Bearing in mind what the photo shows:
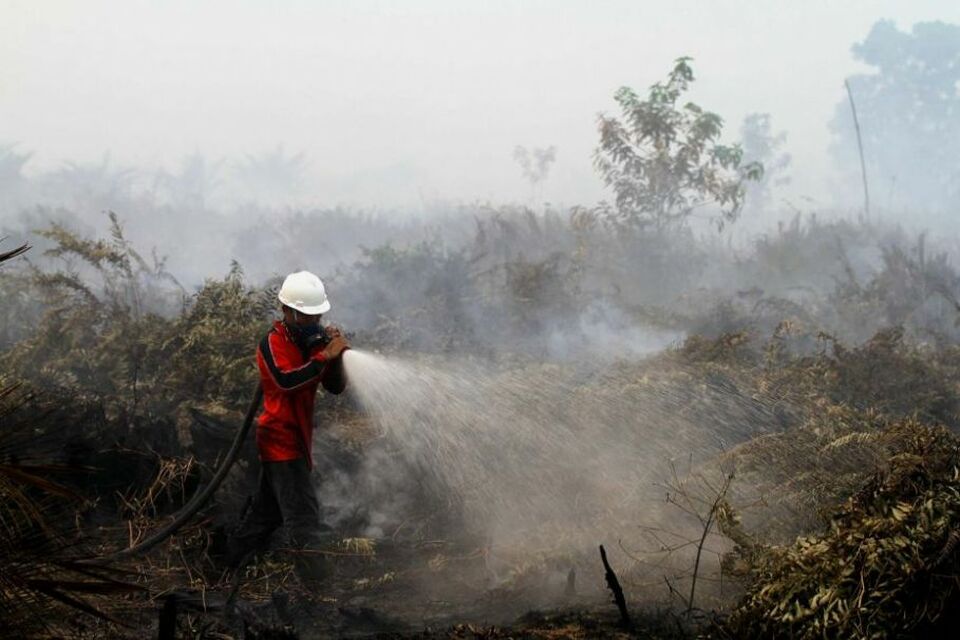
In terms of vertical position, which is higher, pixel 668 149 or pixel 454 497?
pixel 668 149

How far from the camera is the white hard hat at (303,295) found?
4633mm

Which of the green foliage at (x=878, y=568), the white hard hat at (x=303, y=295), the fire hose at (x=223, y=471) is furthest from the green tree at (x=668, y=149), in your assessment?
the green foliage at (x=878, y=568)

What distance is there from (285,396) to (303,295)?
586mm

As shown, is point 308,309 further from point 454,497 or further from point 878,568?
point 878,568

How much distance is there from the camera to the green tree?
13.9 m

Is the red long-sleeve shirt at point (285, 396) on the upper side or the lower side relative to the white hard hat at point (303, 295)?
lower

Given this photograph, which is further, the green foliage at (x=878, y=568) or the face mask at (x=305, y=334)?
the face mask at (x=305, y=334)

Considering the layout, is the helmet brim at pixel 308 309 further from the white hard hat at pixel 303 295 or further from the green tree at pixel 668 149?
the green tree at pixel 668 149

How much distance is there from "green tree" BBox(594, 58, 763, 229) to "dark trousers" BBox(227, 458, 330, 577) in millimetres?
10526

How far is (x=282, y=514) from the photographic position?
481cm

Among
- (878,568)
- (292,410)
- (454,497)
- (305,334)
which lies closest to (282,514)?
(292,410)

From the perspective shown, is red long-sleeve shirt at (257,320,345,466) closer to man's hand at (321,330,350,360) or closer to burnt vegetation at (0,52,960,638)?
man's hand at (321,330,350,360)

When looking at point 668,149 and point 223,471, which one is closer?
point 223,471

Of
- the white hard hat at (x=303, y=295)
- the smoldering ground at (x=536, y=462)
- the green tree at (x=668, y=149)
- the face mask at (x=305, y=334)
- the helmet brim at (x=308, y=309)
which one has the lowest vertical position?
the smoldering ground at (x=536, y=462)
